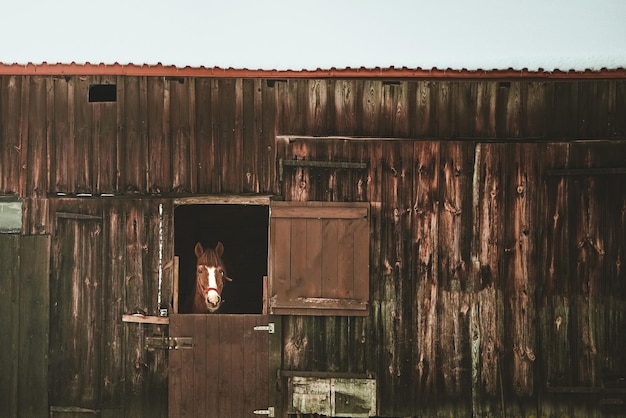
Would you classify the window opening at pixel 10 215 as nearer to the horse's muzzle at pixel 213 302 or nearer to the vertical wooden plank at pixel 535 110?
the horse's muzzle at pixel 213 302

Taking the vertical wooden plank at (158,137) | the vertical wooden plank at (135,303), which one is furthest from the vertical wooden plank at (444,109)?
the vertical wooden plank at (135,303)

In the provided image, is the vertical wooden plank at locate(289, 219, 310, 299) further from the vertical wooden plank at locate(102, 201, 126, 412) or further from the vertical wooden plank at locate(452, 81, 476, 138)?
the vertical wooden plank at locate(452, 81, 476, 138)

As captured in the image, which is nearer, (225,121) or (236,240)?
(225,121)

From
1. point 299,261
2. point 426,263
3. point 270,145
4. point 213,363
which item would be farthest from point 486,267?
point 213,363

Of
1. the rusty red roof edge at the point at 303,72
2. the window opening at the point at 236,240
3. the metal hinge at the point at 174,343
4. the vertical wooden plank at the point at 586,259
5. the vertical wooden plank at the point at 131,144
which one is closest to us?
the rusty red roof edge at the point at 303,72

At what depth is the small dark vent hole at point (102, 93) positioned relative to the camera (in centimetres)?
886

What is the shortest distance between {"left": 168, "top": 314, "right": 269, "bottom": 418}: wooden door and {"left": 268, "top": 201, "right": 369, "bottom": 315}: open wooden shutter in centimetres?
49

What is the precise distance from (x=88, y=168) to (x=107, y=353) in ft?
7.14

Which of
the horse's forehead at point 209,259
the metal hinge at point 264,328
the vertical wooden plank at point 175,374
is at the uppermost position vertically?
the horse's forehead at point 209,259

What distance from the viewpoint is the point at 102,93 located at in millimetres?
8953

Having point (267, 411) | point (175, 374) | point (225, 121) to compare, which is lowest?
point (267, 411)

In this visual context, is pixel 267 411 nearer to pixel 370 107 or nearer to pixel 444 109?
pixel 370 107

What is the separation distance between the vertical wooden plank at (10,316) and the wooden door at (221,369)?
1.86 metres

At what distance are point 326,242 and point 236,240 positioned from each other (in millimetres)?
6196
